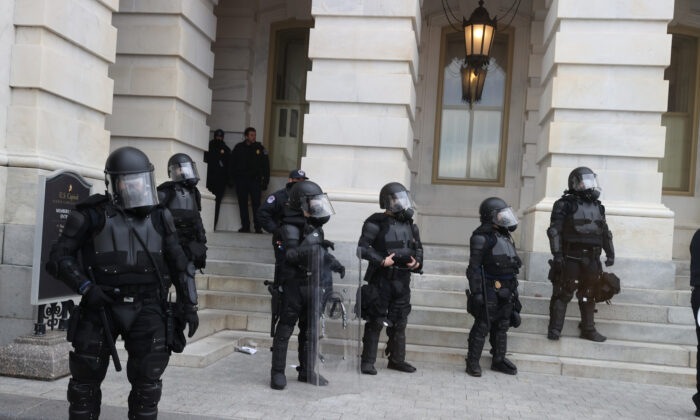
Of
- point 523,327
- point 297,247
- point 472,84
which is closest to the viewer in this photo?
point 297,247

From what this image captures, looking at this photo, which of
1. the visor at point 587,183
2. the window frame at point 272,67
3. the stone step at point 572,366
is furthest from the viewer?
the window frame at point 272,67

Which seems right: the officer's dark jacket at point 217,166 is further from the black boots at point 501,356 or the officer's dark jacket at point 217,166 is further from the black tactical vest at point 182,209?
the black boots at point 501,356

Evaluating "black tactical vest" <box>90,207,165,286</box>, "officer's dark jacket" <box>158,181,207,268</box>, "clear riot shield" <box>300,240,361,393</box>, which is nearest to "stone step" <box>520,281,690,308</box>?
"clear riot shield" <box>300,240,361,393</box>

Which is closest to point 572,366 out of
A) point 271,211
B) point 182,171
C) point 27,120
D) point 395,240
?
point 395,240

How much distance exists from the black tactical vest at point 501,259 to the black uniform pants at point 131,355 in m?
4.07

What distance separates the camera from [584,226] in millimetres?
8094

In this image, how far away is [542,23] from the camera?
12766 mm

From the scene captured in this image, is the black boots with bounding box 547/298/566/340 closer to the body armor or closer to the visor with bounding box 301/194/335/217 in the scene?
the visor with bounding box 301/194/335/217

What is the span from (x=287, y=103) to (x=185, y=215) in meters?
6.30

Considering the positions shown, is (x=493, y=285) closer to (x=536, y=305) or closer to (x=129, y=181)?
(x=536, y=305)

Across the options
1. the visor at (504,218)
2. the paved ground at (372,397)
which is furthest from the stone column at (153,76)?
the visor at (504,218)

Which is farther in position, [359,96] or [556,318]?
[359,96]

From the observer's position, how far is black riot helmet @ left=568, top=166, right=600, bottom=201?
8.20 meters

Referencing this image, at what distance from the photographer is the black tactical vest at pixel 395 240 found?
749 centimetres
